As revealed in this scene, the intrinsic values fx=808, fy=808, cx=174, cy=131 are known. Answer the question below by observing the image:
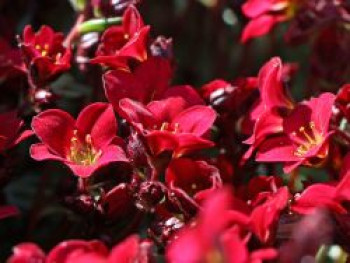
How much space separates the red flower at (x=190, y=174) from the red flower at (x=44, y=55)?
201mm

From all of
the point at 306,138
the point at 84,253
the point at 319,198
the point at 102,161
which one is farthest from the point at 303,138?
the point at 84,253

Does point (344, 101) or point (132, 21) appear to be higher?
point (132, 21)

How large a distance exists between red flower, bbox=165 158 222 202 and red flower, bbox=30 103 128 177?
54mm

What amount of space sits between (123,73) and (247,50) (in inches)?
16.3

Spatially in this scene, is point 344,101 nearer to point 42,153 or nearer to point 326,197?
point 326,197

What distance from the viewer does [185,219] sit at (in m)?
0.85

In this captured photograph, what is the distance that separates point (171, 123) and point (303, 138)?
0.16 metres

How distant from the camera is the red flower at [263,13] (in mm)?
1148

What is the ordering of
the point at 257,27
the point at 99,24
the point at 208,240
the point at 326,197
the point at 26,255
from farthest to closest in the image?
the point at 257,27, the point at 99,24, the point at 326,197, the point at 26,255, the point at 208,240

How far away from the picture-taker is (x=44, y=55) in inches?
38.5

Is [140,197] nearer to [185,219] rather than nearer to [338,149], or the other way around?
[185,219]

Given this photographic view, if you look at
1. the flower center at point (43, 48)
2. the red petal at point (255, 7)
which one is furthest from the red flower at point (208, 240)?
the red petal at point (255, 7)

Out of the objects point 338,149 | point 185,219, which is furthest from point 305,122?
point 185,219

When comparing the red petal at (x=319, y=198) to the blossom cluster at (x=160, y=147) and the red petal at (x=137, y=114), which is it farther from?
the red petal at (x=137, y=114)
